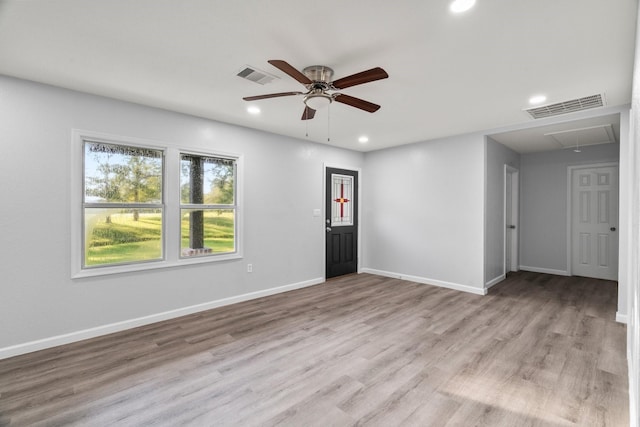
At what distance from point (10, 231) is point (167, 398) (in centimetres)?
215

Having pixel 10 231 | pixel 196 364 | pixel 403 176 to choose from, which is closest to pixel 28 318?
pixel 10 231

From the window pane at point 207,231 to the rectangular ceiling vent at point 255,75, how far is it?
1.94m

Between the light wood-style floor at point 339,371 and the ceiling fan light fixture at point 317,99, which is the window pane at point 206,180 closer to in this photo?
the light wood-style floor at point 339,371

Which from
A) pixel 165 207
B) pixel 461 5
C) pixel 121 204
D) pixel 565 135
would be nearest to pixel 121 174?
pixel 121 204

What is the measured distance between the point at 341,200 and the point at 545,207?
407 cm

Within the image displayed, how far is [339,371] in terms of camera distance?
8.09 ft

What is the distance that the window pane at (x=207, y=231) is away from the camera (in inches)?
153

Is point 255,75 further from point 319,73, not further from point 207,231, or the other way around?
point 207,231

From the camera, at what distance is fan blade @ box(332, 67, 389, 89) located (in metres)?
2.14

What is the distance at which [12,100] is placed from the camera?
9.00 ft

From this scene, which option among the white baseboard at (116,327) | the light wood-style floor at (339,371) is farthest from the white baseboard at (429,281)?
the white baseboard at (116,327)

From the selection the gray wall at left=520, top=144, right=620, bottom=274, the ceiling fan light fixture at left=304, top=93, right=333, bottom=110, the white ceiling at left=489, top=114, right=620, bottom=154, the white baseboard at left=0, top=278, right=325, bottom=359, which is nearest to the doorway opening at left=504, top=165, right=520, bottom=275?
the gray wall at left=520, top=144, right=620, bottom=274

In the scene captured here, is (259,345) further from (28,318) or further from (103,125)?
(103,125)

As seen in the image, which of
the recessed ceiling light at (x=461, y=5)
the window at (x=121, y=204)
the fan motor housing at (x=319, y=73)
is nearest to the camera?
the recessed ceiling light at (x=461, y=5)
